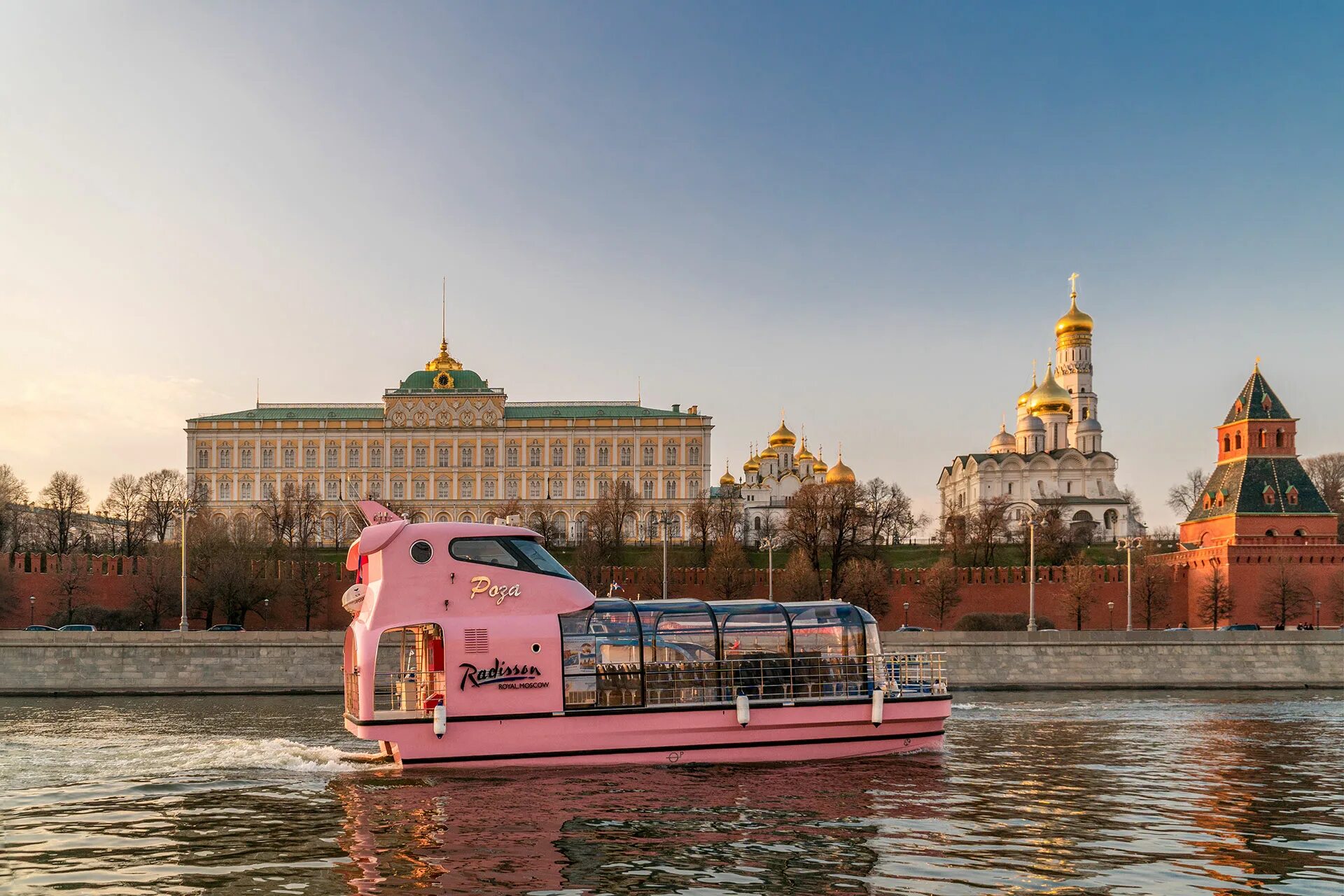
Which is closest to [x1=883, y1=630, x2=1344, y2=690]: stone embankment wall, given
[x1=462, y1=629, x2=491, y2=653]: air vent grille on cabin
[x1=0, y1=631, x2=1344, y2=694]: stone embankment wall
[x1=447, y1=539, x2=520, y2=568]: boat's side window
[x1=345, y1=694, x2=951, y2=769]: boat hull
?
[x1=0, y1=631, x2=1344, y2=694]: stone embankment wall

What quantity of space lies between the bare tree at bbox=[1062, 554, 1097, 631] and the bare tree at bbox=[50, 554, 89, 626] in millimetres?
52978

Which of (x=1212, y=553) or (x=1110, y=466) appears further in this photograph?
(x=1110, y=466)

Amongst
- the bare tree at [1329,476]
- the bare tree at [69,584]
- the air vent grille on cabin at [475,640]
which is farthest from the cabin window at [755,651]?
the bare tree at [1329,476]

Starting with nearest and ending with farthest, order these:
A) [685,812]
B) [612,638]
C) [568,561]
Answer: [685,812]
[612,638]
[568,561]

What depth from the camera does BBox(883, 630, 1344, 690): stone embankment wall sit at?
4578 cm

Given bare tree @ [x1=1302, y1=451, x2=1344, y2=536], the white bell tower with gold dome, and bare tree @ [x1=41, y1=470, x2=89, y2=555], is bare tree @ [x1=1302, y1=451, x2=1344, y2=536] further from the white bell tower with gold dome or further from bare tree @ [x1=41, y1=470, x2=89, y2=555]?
bare tree @ [x1=41, y1=470, x2=89, y2=555]

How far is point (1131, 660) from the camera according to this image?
46219mm

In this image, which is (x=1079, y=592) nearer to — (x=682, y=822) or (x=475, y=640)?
(x=475, y=640)

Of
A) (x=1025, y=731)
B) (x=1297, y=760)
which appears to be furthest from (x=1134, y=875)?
(x=1025, y=731)

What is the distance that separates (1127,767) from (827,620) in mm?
6192

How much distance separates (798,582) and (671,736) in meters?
50.1

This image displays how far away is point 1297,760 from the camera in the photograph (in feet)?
80.9

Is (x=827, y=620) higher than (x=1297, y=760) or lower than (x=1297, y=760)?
higher

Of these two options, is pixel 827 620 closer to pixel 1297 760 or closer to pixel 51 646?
pixel 1297 760
